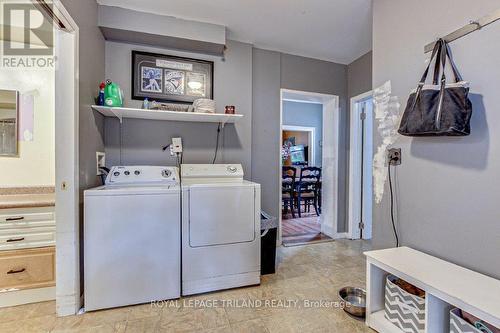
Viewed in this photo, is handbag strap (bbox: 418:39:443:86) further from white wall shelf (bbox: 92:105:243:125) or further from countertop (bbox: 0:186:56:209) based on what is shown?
countertop (bbox: 0:186:56:209)

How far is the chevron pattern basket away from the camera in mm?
1341

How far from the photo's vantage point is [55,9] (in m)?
1.46

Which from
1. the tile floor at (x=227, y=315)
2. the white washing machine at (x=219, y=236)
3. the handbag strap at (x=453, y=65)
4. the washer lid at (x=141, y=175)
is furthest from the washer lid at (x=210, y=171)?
the handbag strap at (x=453, y=65)

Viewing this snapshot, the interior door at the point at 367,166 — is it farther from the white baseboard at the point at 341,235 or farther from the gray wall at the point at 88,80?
the gray wall at the point at 88,80

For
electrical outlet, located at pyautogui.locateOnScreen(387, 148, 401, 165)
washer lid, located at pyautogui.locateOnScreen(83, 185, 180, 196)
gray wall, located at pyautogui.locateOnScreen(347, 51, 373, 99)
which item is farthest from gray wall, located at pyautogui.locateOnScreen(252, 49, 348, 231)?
electrical outlet, located at pyautogui.locateOnScreen(387, 148, 401, 165)

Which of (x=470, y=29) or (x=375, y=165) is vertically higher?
(x=470, y=29)

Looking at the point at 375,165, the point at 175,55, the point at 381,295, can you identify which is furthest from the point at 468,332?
the point at 175,55

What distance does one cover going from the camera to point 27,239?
1905 mm

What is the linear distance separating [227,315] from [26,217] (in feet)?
5.74

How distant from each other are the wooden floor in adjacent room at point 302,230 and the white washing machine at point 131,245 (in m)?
1.76

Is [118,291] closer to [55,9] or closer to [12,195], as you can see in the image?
[12,195]

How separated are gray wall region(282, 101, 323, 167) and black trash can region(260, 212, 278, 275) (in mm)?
3902

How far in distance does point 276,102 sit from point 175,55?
4.29ft

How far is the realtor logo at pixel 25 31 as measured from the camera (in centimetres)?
193
